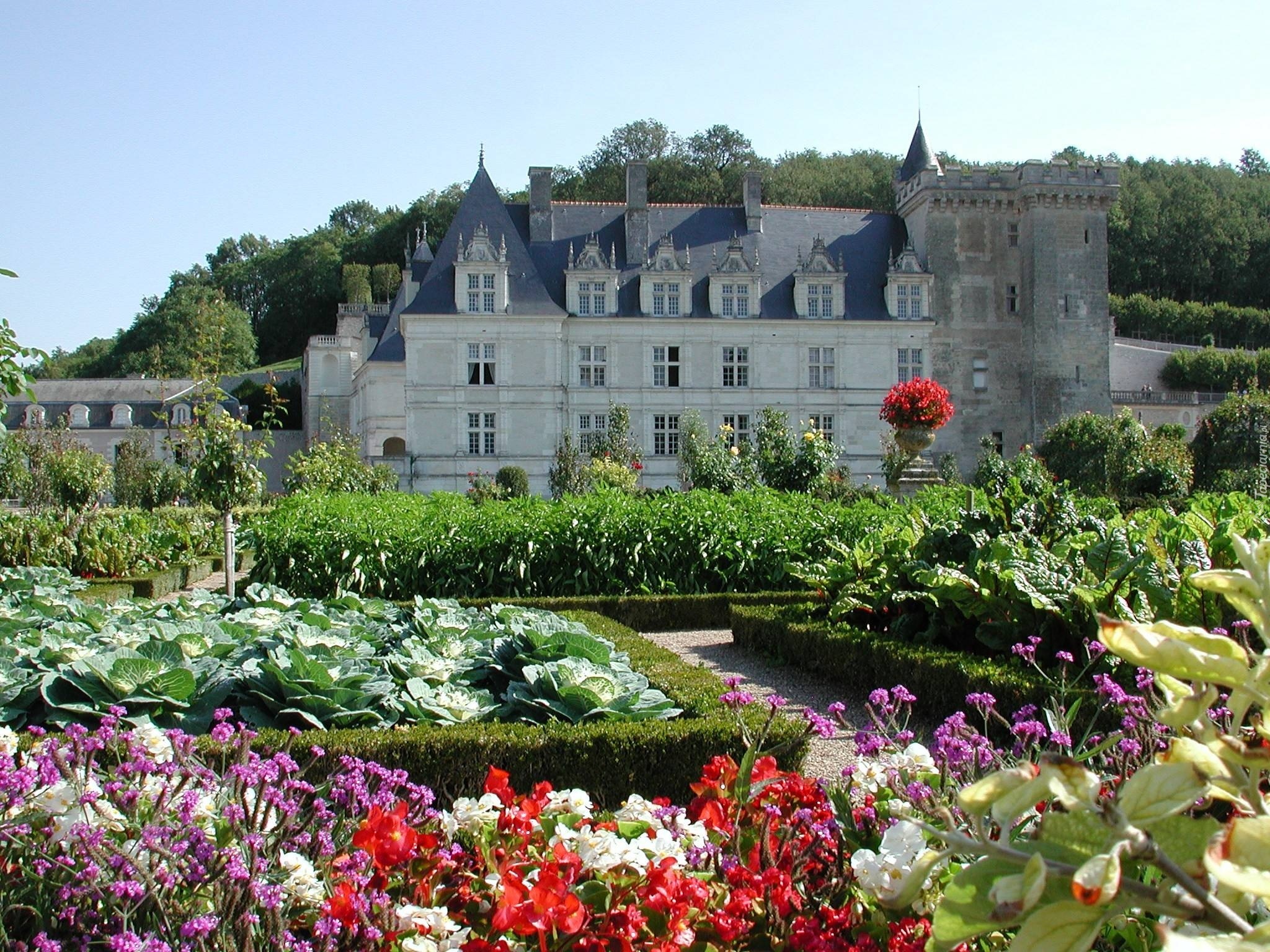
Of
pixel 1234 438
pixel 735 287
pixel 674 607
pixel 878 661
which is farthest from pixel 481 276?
pixel 878 661

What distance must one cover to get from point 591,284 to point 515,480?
24.3 ft

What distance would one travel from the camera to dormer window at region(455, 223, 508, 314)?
3122 centimetres

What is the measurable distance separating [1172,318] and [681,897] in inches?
2297

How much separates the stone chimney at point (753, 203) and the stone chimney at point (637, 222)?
3.29 m

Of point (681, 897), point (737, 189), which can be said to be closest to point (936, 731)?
point (681, 897)

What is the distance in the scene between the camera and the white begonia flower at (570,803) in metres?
2.58

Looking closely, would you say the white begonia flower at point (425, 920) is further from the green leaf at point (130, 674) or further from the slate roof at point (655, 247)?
the slate roof at point (655, 247)

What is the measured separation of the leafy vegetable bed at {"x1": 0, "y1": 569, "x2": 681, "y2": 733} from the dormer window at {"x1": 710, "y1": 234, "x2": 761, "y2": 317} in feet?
90.8

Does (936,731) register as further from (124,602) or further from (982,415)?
(982,415)


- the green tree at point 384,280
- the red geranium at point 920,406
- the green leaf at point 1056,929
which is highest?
the green tree at point 384,280

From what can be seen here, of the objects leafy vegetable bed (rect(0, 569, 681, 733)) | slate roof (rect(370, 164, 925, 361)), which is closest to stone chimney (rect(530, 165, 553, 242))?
slate roof (rect(370, 164, 925, 361))

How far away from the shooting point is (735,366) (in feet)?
108

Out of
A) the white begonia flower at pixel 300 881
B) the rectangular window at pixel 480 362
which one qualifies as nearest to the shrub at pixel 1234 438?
the rectangular window at pixel 480 362

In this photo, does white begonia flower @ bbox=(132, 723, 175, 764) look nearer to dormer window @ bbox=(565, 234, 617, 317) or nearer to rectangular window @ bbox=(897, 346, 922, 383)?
dormer window @ bbox=(565, 234, 617, 317)
